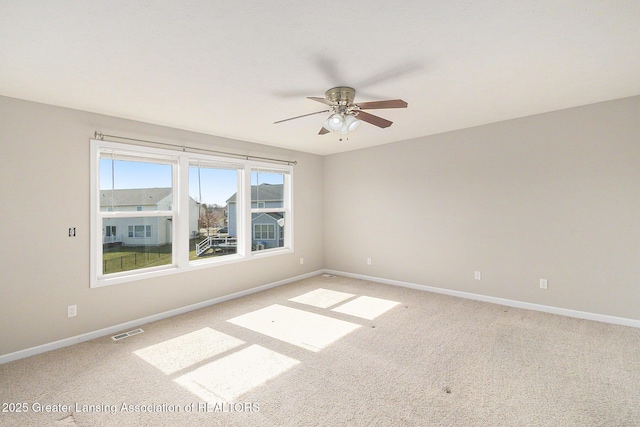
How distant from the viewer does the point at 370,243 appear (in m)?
5.36

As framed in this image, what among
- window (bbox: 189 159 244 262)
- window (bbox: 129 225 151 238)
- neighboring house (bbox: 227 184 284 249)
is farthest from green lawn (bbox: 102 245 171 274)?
neighboring house (bbox: 227 184 284 249)

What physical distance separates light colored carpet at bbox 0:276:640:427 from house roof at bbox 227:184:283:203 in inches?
76.0

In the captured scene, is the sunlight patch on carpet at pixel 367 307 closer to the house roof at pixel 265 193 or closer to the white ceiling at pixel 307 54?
the house roof at pixel 265 193

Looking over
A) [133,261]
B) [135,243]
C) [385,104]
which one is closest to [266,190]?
[135,243]

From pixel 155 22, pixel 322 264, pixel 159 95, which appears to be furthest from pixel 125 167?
pixel 322 264

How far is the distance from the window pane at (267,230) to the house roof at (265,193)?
10.3 inches

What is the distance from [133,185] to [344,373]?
10.4ft

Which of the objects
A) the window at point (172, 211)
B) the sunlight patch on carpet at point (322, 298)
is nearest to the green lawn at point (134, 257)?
the window at point (172, 211)

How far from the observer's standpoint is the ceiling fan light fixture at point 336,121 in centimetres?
266

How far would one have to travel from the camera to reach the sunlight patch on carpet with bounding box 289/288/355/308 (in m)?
4.14

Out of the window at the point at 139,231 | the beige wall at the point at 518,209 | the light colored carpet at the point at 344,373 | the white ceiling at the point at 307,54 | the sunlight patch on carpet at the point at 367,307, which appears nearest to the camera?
the white ceiling at the point at 307,54

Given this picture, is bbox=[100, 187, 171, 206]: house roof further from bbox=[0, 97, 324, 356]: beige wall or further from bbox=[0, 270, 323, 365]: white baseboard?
bbox=[0, 270, 323, 365]: white baseboard

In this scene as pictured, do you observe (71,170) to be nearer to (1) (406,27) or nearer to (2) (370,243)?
(1) (406,27)

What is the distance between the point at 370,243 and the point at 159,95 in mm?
3917
